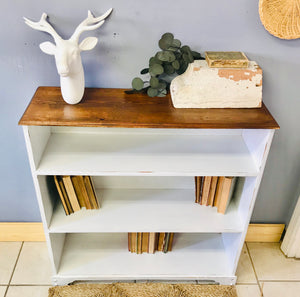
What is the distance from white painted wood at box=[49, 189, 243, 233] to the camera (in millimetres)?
1961

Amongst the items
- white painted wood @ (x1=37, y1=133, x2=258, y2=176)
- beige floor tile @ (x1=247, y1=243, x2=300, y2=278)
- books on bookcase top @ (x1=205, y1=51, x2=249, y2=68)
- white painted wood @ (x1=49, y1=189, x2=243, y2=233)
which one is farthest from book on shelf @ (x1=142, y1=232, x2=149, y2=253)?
books on bookcase top @ (x1=205, y1=51, x2=249, y2=68)

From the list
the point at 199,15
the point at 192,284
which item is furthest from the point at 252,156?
the point at 192,284

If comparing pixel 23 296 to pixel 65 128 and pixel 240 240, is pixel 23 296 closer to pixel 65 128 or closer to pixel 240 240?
pixel 65 128

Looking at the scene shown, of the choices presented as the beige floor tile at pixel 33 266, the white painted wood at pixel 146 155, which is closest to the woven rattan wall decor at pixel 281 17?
the white painted wood at pixel 146 155

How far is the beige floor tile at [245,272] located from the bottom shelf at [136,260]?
0.46 ft

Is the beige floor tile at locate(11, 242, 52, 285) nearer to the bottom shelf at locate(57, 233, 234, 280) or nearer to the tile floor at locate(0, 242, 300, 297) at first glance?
the tile floor at locate(0, 242, 300, 297)

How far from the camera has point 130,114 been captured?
1.61m

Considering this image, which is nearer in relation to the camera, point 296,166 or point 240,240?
point 240,240

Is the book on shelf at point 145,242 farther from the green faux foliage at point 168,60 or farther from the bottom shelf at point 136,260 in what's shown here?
the green faux foliage at point 168,60

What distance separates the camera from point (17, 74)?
1791 millimetres

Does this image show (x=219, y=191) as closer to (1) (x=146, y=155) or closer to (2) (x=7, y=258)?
(1) (x=146, y=155)

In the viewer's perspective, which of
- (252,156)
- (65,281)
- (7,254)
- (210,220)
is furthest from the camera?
(7,254)

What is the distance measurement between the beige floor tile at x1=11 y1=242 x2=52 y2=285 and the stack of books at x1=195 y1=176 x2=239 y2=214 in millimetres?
1036

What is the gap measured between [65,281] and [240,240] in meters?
1.04
